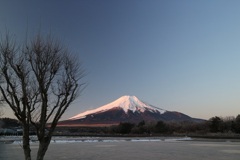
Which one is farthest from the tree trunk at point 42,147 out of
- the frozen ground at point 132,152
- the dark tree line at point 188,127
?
the dark tree line at point 188,127

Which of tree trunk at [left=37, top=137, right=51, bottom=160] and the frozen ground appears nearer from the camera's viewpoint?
tree trunk at [left=37, top=137, right=51, bottom=160]

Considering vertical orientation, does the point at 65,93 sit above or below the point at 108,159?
above

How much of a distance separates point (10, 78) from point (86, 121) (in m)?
178

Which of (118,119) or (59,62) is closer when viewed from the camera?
(59,62)

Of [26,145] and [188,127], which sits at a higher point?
[188,127]

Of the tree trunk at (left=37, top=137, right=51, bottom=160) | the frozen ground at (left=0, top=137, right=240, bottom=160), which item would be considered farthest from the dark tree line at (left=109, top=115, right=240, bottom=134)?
the tree trunk at (left=37, top=137, right=51, bottom=160)

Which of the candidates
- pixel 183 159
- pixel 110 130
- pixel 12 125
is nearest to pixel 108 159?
pixel 183 159

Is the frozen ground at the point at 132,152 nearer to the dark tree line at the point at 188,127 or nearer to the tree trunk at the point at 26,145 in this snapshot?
the tree trunk at the point at 26,145

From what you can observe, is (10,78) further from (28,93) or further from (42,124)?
(42,124)

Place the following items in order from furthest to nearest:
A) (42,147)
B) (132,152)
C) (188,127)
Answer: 1. (188,127)
2. (132,152)
3. (42,147)

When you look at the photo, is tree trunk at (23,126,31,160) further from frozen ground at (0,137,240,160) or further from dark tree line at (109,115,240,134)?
dark tree line at (109,115,240,134)

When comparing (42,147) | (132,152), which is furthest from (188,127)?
(42,147)

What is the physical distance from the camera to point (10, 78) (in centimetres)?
990

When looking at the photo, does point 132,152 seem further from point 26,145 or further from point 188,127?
point 188,127
